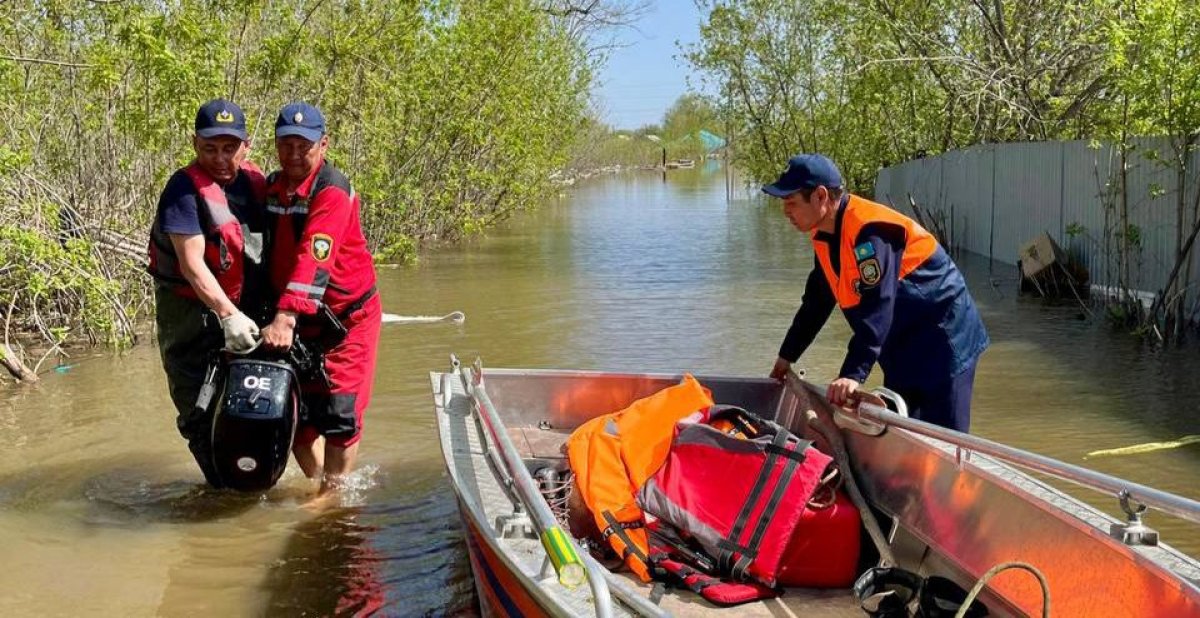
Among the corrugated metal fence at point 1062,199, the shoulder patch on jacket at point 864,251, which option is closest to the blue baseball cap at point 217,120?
the shoulder patch on jacket at point 864,251

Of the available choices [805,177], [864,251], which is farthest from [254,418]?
[864,251]

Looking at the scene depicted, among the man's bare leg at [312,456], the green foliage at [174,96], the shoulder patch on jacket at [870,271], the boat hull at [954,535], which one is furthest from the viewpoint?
the green foliage at [174,96]

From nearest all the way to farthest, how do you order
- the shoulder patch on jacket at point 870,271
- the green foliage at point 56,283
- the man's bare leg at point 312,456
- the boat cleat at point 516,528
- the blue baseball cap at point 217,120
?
the boat cleat at point 516,528 < the shoulder patch on jacket at point 870,271 < the blue baseball cap at point 217,120 < the man's bare leg at point 312,456 < the green foliage at point 56,283

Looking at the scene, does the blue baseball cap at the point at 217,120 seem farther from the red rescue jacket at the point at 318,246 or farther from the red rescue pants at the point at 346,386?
the red rescue pants at the point at 346,386

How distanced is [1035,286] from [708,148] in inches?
2723

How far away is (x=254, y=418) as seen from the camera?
197 inches

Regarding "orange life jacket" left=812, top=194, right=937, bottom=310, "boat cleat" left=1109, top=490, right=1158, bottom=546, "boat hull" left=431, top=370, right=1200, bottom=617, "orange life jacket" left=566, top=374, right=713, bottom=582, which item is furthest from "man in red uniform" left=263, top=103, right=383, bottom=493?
"boat cleat" left=1109, top=490, right=1158, bottom=546

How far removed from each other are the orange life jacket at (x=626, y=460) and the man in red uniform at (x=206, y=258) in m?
1.54

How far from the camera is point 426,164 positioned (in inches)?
679

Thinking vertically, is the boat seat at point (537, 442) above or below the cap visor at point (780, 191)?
below

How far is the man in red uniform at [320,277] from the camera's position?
197 inches

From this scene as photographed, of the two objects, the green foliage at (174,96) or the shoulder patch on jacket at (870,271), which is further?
the green foliage at (174,96)

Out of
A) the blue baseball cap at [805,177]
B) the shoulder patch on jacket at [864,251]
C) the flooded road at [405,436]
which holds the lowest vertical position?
the flooded road at [405,436]

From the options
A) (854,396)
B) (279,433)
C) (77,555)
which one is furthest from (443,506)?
(854,396)
